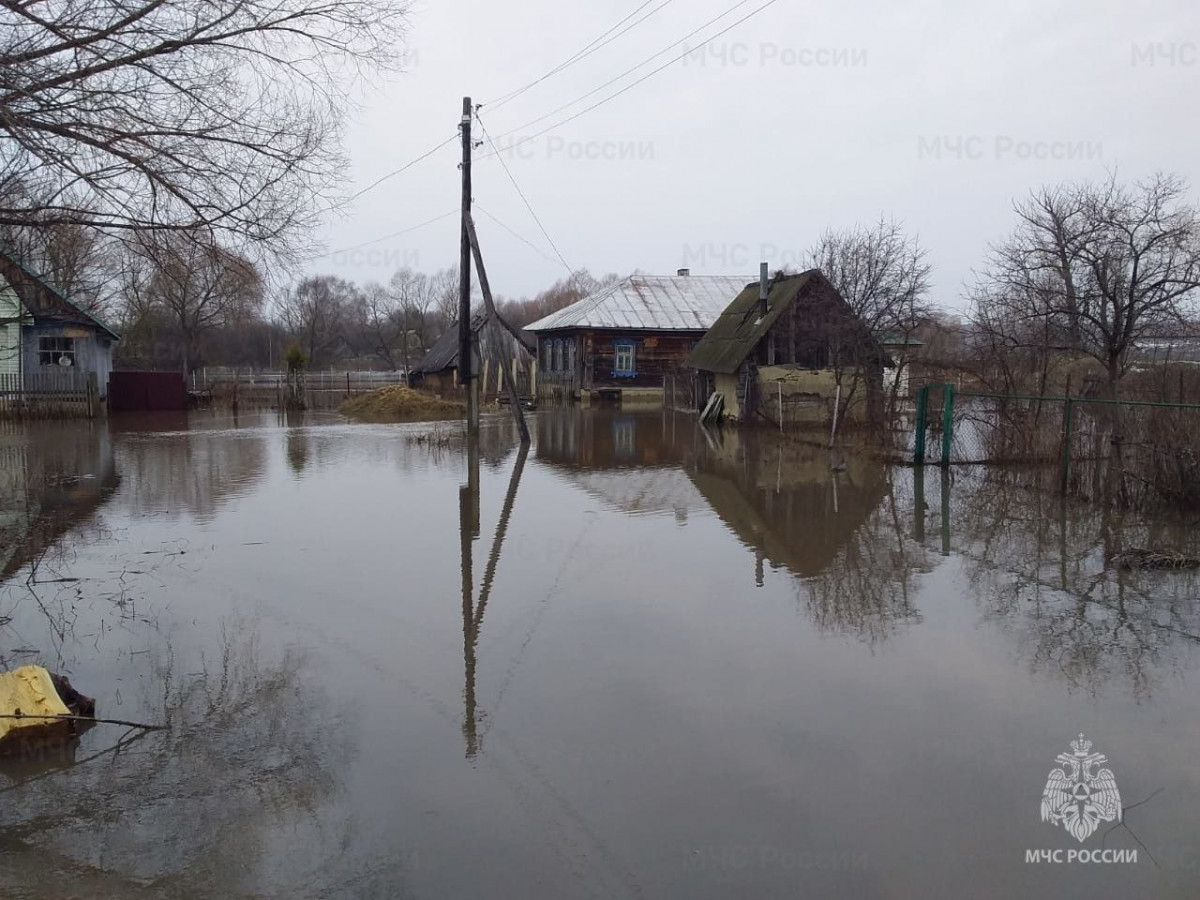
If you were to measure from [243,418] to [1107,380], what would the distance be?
27.7 metres

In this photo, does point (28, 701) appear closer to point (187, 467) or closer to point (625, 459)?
point (187, 467)

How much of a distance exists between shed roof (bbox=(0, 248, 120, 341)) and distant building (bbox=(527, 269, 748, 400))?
32612 mm

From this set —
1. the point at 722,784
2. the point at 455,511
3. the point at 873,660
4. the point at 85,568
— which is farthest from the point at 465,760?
the point at 455,511

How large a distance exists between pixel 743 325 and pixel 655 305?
15032 millimetres

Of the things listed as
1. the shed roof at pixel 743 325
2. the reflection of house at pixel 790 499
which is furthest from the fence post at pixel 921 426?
the shed roof at pixel 743 325

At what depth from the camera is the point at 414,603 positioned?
8.06m

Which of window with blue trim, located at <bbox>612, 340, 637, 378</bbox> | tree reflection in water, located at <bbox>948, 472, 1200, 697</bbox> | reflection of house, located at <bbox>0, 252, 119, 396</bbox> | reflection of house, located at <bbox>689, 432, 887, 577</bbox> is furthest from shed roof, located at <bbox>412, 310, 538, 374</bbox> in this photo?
tree reflection in water, located at <bbox>948, 472, 1200, 697</bbox>

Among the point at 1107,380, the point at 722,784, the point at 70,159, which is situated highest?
the point at 70,159

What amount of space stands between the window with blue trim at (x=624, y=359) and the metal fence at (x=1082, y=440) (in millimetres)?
24628

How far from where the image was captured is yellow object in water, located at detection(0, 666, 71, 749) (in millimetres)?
5207

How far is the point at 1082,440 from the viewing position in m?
14.2

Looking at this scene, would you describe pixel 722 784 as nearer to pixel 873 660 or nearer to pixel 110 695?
pixel 873 660

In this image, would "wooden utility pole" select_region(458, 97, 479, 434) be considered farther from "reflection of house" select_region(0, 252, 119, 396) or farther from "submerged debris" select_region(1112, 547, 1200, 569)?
"submerged debris" select_region(1112, 547, 1200, 569)

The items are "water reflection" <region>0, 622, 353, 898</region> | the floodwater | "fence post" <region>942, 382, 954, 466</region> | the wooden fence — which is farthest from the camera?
the wooden fence
